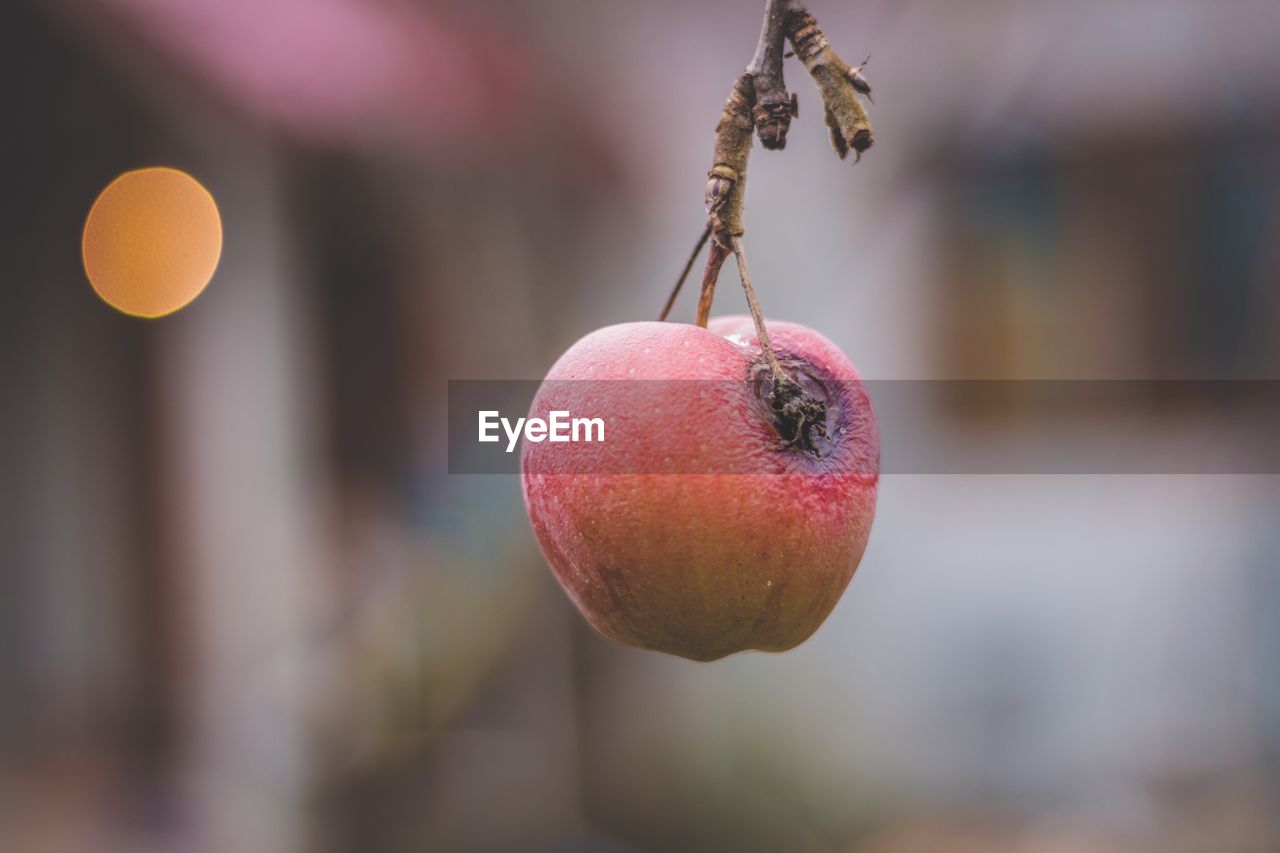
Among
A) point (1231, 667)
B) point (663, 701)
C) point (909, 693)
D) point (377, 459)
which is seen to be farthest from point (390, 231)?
point (1231, 667)

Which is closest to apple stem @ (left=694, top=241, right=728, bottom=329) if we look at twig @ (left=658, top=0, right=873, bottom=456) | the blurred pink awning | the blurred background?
twig @ (left=658, top=0, right=873, bottom=456)

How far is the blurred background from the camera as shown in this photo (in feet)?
8.52

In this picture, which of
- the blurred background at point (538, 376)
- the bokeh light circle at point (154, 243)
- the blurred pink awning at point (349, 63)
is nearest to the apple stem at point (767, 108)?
the blurred background at point (538, 376)

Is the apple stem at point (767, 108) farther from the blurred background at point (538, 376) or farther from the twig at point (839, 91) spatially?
the blurred background at point (538, 376)

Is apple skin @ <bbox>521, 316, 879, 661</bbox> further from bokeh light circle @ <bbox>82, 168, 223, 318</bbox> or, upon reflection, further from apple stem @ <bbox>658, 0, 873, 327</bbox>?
bokeh light circle @ <bbox>82, 168, 223, 318</bbox>

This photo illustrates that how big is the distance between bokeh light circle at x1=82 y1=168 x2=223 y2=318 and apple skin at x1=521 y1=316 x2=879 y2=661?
2.56 m

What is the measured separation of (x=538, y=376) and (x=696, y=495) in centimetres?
242

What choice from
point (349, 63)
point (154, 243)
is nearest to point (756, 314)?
point (349, 63)

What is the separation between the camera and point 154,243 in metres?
2.87

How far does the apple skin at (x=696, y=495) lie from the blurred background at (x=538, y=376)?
2.07 metres

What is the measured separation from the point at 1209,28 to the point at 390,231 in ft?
7.27

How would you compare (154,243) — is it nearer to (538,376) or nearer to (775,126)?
(538,376)

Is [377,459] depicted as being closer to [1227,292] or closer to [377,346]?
[377,346]

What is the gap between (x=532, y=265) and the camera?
2992 mm
